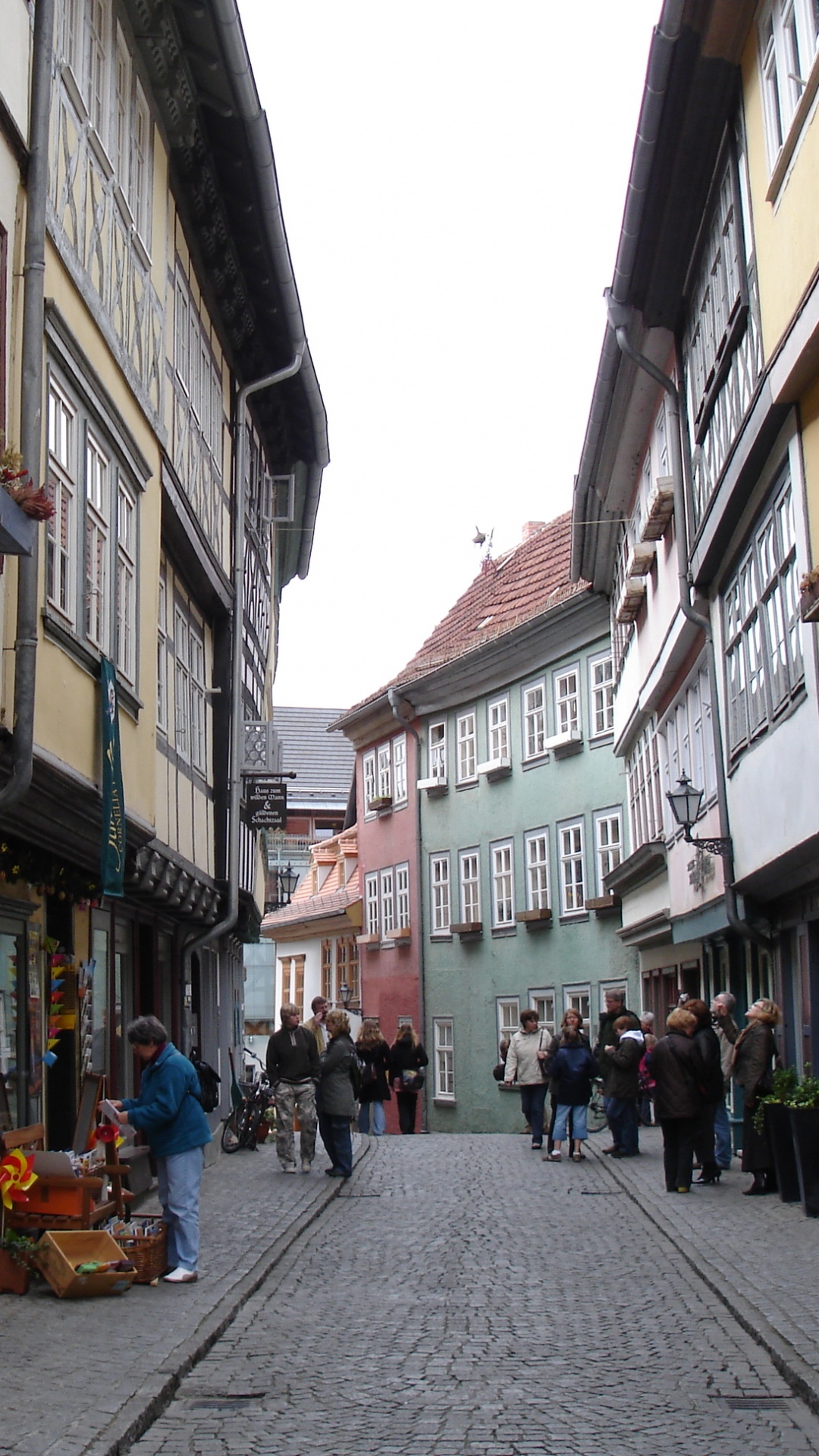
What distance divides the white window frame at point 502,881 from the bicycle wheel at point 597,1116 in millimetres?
6217

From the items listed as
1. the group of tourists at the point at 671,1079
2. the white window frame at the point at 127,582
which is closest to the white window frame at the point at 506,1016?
the group of tourists at the point at 671,1079

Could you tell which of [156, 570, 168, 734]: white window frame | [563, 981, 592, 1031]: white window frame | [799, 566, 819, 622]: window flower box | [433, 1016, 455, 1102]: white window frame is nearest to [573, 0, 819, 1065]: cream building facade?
[799, 566, 819, 622]: window flower box

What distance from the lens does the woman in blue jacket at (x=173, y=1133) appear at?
32.6 feet

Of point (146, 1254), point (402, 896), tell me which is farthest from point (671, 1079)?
point (402, 896)

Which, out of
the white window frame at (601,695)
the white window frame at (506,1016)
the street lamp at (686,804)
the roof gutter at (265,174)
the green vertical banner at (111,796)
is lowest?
the white window frame at (506,1016)

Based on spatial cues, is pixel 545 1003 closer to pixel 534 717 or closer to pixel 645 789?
pixel 534 717

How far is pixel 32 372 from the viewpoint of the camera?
962cm

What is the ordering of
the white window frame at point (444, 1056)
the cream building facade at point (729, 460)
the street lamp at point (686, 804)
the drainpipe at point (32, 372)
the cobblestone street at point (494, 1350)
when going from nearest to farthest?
1. the cobblestone street at point (494, 1350)
2. the drainpipe at point (32, 372)
3. the cream building facade at point (729, 460)
4. the street lamp at point (686, 804)
5. the white window frame at point (444, 1056)

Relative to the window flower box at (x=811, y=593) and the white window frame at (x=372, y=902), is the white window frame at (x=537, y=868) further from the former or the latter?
the window flower box at (x=811, y=593)

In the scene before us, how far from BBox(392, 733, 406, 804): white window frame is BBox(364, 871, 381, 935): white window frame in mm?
2186

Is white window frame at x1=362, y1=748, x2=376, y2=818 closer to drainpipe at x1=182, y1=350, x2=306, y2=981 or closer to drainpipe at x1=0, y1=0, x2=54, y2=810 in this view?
drainpipe at x1=182, y1=350, x2=306, y2=981

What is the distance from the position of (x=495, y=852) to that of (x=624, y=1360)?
2778 cm

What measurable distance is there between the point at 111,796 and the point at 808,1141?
5478 millimetres

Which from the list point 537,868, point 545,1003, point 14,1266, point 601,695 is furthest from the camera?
point 537,868
